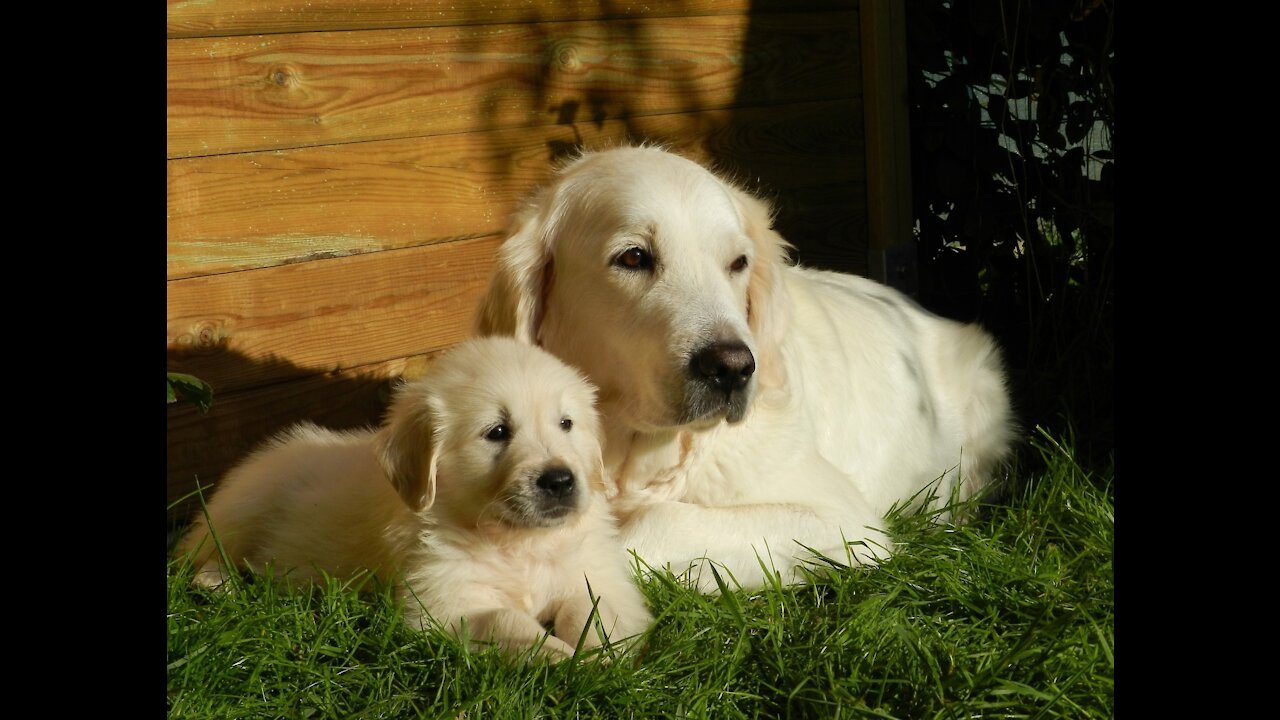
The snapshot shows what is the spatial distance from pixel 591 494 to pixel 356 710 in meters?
0.79

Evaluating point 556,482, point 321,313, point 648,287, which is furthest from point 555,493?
point 321,313

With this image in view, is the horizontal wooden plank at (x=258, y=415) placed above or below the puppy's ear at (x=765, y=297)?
below

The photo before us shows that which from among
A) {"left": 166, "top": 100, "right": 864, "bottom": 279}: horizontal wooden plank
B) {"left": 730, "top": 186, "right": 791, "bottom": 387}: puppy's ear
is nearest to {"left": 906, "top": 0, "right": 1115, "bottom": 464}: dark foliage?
{"left": 166, "top": 100, "right": 864, "bottom": 279}: horizontal wooden plank

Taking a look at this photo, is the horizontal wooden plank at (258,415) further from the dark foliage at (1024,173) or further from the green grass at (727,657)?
the dark foliage at (1024,173)

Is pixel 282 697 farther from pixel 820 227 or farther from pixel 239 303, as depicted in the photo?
pixel 820 227

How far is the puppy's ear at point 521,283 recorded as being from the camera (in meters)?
3.54

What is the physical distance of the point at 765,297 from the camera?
365 cm

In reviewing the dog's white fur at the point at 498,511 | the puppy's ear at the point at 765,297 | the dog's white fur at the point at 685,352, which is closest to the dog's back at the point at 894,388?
the dog's white fur at the point at 685,352

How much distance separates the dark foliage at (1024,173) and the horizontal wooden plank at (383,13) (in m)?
1.16

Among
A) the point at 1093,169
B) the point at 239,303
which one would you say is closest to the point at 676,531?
the point at 239,303

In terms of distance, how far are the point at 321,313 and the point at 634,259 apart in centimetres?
160

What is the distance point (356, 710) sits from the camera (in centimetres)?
262

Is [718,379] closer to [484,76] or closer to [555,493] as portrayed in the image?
[555,493]

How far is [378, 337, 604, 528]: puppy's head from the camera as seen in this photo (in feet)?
9.46
